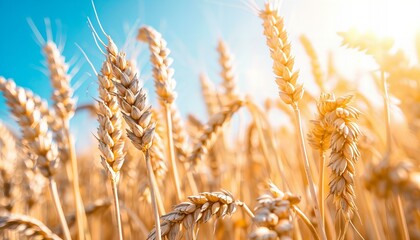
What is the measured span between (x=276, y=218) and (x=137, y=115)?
20.2 inches

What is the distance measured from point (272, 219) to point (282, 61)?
1.97 ft

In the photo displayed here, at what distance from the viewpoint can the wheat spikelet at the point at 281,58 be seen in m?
1.17

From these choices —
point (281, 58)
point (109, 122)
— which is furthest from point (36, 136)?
point (281, 58)

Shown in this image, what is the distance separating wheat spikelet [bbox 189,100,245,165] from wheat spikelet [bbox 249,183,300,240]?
0.84 meters

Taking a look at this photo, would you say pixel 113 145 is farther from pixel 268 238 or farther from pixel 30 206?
pixel 30 206

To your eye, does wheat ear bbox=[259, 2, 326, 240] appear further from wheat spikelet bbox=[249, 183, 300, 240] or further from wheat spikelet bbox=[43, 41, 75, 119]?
wheat spikelet bbox=[43, 41, 75, 119]

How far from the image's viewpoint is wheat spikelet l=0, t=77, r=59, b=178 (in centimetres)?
141

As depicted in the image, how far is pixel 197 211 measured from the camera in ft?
3.41

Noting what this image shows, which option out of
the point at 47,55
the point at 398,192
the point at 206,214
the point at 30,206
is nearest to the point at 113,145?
the point at 206,214

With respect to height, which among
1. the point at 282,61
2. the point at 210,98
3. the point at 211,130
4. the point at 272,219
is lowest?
the point at 272,219

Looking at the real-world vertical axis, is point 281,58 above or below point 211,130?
above

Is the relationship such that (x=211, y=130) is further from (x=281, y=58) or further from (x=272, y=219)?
(x=272, y=219)

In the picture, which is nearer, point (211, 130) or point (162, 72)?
point (162, 72)

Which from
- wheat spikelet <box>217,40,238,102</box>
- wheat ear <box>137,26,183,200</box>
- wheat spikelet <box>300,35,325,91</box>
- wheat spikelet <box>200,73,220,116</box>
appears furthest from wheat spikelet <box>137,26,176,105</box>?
wheat spikelet <box>200,73,220,116</box>
